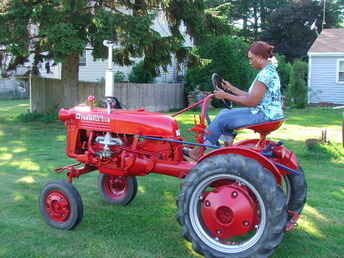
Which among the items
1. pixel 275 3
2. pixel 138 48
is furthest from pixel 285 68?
pixel 275 3

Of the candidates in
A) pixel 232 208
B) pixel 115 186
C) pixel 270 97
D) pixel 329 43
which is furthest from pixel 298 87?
pixel 232 208

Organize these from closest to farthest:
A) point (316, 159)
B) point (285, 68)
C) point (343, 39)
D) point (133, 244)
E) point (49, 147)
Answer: point (133, 244), point (316, 159), point (49, 147), point (343, 39), point (285, 68)

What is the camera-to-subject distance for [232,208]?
3.69 metres

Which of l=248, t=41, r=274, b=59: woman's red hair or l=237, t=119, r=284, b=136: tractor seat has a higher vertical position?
l=248, t=41, r=274, b=59: woman's red hair

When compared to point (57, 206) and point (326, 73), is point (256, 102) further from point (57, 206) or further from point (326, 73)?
point (326, 73)

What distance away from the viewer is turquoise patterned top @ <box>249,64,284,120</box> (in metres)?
3.96

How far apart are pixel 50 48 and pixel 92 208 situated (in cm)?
754

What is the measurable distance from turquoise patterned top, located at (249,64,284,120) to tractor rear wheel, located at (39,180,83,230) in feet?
6.39

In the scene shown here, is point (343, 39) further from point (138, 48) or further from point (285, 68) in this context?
point (138, 48)

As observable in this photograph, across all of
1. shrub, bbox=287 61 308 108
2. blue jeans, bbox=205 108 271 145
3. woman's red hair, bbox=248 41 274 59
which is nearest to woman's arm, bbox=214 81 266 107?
blue jeans, bbox=205 108 271 145

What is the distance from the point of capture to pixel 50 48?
11.7 m

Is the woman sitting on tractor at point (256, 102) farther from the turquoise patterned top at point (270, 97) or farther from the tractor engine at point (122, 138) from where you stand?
the tractor engine at point (122, 138)

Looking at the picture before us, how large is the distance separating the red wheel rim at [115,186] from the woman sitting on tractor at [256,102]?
61.6 inches

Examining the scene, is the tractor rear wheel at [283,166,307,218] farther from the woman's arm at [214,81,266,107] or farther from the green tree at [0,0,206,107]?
the green tree at [0,0,206,107]
